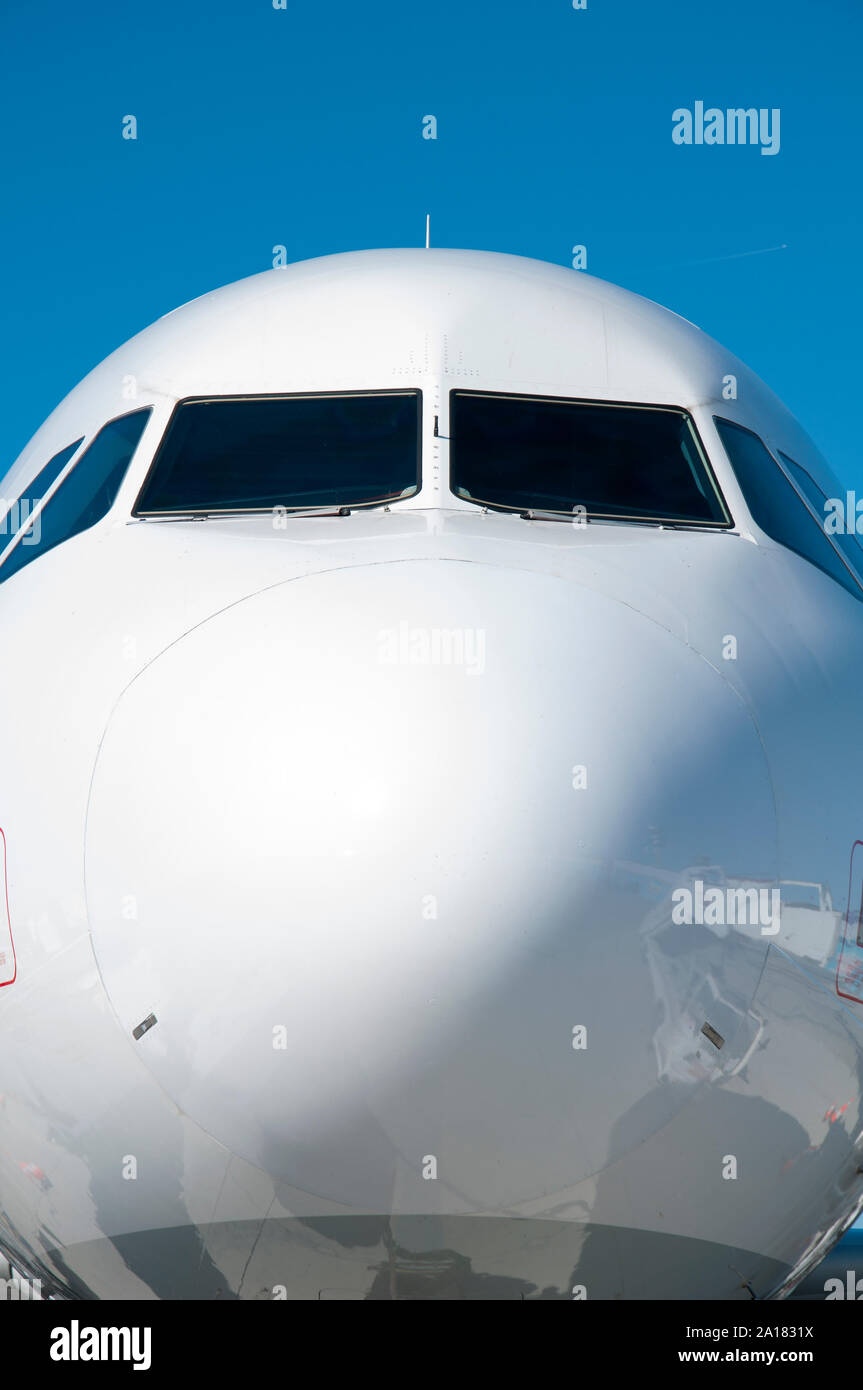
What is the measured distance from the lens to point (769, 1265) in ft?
14.7

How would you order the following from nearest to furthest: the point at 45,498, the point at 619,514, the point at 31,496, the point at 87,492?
1. the point at 619,514
2. the point at 87,492
3. the point at 45,498
4. the point at 31,496

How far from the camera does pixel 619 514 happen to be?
530 cm

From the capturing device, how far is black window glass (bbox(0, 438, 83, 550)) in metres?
6.27

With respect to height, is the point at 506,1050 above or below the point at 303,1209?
above

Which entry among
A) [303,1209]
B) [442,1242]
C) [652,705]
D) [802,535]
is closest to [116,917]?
[303,1209]

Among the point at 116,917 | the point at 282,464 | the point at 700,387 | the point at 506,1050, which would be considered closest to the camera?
the point at 506,1050

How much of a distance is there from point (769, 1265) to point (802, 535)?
262cm

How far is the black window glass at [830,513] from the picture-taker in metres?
6.25

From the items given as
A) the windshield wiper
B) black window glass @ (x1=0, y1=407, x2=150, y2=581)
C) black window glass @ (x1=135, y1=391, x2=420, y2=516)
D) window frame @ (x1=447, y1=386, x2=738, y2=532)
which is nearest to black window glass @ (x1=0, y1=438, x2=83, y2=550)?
black window glass @ (x1=0, y1=407, x2=150, y2=581)

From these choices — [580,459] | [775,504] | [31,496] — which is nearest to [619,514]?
[580,459]

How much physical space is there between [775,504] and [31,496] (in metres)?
2.97

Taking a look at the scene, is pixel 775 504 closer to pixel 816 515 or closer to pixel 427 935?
pixel 816 515
